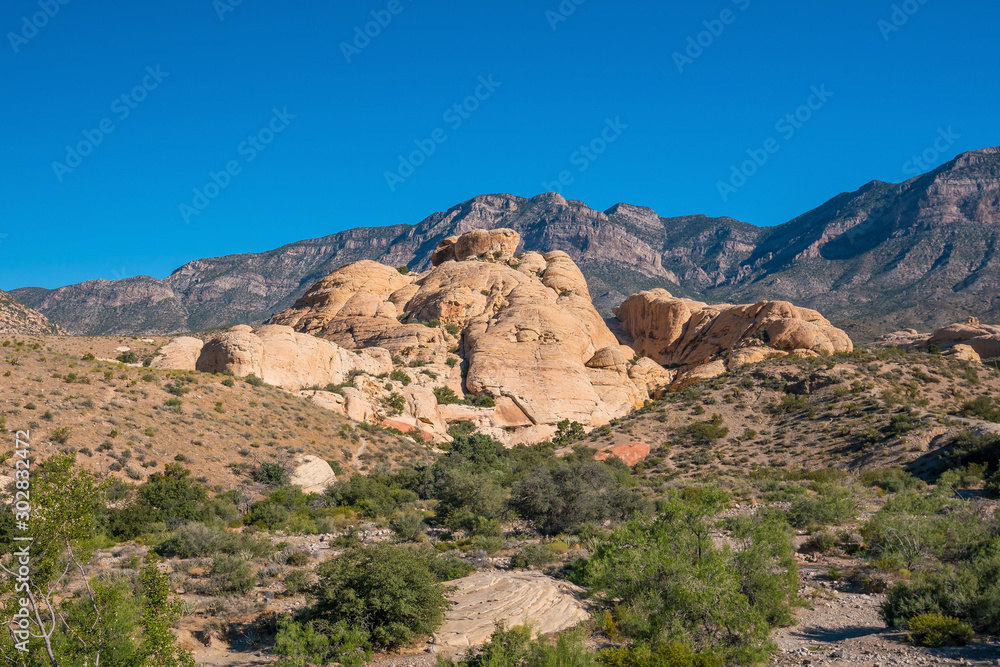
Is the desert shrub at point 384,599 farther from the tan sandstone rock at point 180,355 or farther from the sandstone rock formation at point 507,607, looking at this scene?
the tan sandstone rock at point 180,355

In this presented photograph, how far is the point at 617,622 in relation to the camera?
12094mm

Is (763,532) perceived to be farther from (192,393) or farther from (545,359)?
(545,359)

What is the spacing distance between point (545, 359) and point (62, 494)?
42.4 meters

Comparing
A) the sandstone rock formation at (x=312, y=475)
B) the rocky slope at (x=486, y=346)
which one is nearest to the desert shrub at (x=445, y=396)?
the rocky slope at (x=486, y=346)

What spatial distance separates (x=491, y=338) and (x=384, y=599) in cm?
3885

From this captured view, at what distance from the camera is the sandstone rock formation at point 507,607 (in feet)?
38.3

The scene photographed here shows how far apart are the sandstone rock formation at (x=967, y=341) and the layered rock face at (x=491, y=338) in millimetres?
22085

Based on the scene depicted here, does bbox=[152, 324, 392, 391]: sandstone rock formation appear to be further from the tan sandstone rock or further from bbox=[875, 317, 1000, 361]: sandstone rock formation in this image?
bbox=[875, 317, 1000, 361]: sandstone rock formation

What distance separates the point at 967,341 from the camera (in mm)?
53844

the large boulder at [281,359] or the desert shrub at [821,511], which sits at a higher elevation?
the large boulder at [281,359]

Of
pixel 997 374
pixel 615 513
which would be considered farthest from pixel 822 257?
pixel 615 513

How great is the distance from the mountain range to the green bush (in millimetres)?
75602

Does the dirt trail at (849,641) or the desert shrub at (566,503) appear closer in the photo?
the dirt trail at (849,641)

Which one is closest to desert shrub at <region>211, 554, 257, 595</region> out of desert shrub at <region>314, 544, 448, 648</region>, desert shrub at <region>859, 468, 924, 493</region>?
desert shrub at <region>314, 544, 448, 648</region>
